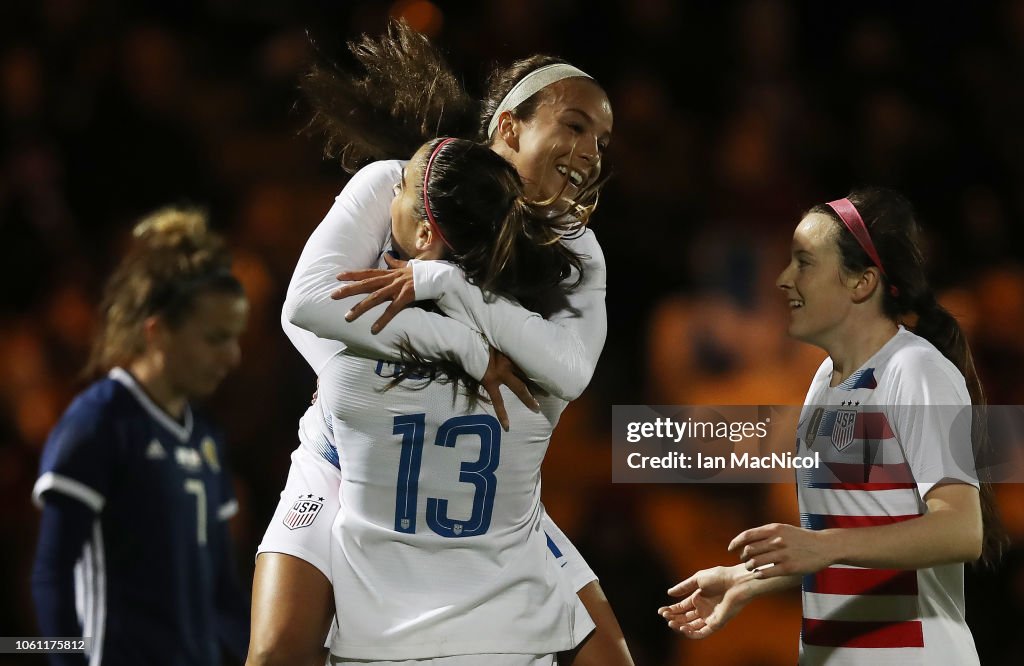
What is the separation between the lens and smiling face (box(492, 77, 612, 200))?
91.9 inches

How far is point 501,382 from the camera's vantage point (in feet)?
6.30

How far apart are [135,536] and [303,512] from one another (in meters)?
1.34

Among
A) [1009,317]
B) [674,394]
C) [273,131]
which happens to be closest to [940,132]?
[1009,317]

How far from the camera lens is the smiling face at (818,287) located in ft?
7.28

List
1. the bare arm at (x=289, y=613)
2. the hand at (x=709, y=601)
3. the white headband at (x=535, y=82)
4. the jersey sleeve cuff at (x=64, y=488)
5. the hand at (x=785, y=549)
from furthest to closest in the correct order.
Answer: the jersey sleeve cuff at (x=64, y=488), the white headband at (x=535, y=82), the hand at (x=709, y=601), the bare arm at (x=289, y=613), the hand at (x=785, y=549)

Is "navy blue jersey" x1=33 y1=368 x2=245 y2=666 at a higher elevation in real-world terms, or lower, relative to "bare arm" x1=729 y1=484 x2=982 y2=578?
higher

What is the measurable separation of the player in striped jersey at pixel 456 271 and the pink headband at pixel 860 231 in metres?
0.51

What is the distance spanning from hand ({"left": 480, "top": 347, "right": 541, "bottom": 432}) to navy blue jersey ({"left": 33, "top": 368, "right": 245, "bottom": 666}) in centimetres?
169

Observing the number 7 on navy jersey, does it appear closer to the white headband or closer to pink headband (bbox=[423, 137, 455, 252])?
pink headband (bbox=[423, 137, 455, 252])

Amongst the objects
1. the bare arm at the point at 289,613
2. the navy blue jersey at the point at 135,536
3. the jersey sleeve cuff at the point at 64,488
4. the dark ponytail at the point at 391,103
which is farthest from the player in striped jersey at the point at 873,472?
the jersey sleeve cuff at the point at 64,488

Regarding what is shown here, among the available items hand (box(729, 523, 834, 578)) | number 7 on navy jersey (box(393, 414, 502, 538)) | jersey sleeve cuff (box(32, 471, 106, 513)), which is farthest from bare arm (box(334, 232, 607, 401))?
jersey sleeve cuff (box(32, 471, 106, 513))

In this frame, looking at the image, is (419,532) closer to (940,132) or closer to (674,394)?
(674,394)

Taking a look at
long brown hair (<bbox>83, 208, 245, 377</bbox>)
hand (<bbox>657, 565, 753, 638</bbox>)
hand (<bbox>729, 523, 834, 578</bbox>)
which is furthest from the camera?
long brown hair (<bbox>83, 208, 245, 377</bbox>)

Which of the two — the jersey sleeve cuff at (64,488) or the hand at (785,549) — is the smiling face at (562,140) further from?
the jersey sleeve cuff at (64,488)
